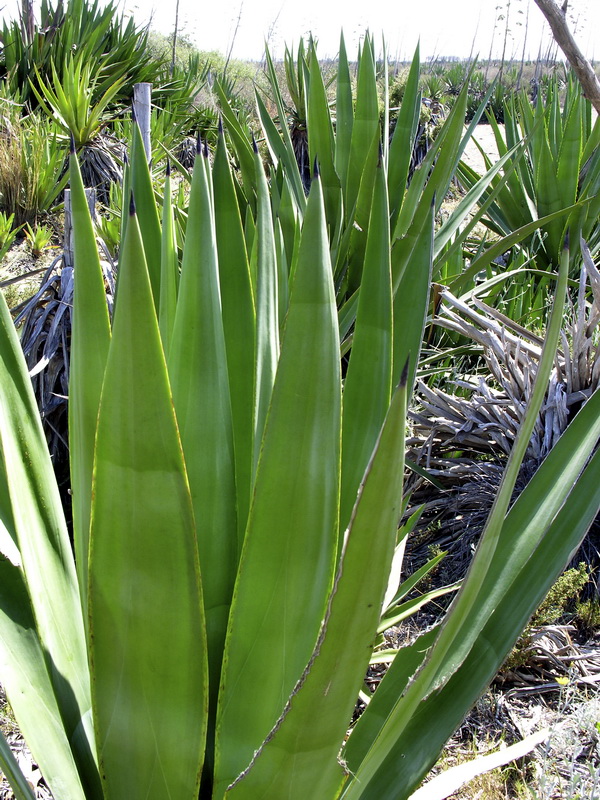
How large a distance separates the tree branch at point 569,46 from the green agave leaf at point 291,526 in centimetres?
210

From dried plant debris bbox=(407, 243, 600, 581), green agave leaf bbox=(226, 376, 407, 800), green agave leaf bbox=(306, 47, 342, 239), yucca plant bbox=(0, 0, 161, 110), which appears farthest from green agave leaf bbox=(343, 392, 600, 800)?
yucca plant bbox=(0, 0, 161, 110)

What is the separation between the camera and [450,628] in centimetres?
65

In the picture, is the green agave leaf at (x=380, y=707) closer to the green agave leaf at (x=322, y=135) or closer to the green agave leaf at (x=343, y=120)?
the green agave leaf at (x=322, y=135)

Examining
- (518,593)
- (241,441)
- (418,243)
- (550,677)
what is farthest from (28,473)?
(550,677)

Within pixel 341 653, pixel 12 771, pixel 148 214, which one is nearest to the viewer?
pixel 341 653

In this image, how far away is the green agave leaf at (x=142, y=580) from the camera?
2.13 feet

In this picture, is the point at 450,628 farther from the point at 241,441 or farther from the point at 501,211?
the point at 501,211

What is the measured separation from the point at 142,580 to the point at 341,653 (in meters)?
0.22

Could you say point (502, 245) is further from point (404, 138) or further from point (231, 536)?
point (231, 536)

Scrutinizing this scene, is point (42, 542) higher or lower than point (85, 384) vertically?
lower

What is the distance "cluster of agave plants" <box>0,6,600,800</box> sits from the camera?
0.65 metres

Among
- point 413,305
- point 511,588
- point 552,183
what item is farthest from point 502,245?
point 511,588

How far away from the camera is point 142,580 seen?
0.72 metres

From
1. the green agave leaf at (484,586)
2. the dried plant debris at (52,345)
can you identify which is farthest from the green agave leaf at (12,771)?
the dried plant debris at (52,345)
